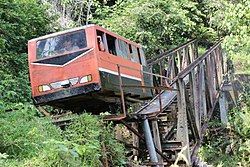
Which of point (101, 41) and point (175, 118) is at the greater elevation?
point (101, 41)

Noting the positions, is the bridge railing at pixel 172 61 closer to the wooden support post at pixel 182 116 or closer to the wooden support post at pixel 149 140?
the wooden support post at pixel 149 140

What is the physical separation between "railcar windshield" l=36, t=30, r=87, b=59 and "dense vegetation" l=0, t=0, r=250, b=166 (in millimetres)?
781

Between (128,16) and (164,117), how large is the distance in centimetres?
612

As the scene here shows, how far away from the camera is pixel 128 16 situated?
1347 centimetres

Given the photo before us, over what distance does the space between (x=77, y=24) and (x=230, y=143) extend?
24.7 ft

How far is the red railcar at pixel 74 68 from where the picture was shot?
20.4 feet

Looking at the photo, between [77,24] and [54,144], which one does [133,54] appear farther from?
[77,24]

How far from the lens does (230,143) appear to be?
463 inches

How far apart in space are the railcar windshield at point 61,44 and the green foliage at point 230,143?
22.1 feet

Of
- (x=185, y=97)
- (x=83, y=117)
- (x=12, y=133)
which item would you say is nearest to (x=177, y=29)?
(x=185, y=97)

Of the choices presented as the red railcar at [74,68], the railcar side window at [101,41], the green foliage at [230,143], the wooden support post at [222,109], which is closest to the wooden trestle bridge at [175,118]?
the red railcar at [74,68]

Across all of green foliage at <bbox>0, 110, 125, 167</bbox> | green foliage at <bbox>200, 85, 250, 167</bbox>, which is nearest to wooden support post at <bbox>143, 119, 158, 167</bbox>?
green foliage at <bbox>0, 110, 125, 167</bbox>

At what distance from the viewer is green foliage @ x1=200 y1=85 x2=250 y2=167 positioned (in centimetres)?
1115

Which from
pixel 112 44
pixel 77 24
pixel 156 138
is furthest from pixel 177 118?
pixel 77 24
